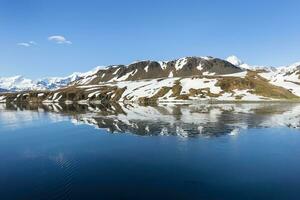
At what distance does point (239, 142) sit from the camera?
44969mm

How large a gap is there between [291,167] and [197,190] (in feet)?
37.3

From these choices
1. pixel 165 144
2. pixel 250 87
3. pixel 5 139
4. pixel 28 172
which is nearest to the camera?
pixel 28 172

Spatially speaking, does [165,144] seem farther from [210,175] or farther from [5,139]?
[5,139]

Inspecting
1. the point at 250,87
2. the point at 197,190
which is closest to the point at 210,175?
the point at 197,190

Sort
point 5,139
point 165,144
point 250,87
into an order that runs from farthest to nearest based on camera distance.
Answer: point 250,87 → point 5,139 → point 165,144

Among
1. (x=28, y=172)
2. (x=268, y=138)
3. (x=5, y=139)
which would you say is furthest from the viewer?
(x=5, y=139)

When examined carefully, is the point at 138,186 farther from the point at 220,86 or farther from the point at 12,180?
the point at 220,86

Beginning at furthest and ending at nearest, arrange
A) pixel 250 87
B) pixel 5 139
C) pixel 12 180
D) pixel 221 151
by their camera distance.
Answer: pixel 250 87
pixel 5 139
pixel 221 151
pixel 12 180

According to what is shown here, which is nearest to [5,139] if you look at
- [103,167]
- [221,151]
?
[103,167]

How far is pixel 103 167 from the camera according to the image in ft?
109

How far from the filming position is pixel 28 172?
106ft

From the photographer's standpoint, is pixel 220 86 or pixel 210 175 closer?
pixel 210 175

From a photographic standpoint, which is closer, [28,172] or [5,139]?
[28,172]

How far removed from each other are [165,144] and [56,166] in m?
14.6
